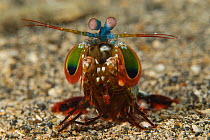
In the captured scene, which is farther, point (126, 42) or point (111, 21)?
point (126, 42)

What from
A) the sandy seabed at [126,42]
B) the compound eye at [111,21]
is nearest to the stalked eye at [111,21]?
the compound eye at [111,21]

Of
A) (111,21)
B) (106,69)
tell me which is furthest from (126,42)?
(106,69)

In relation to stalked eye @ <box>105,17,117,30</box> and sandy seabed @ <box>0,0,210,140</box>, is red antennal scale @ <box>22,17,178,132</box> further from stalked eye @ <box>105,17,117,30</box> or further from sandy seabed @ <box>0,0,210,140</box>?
sandy seabed @ <box>0,0,210,140</box>

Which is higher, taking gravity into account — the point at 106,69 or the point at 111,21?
the point at 111,21

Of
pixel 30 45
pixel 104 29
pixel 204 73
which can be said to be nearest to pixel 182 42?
pixel 204 73

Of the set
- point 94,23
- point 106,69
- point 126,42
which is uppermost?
→ point 94,23

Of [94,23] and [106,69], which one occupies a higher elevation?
[94,23]

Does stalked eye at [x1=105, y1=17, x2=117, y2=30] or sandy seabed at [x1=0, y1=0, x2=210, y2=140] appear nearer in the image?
stalked eye at [x1=105, y1=17, x2=117, y2=30]

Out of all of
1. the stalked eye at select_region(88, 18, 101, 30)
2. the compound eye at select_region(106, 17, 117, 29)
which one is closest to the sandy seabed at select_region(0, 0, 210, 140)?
the stalked eye at select_region(88, 18, 101, 30)

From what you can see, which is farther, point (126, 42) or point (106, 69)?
point (126, 42)

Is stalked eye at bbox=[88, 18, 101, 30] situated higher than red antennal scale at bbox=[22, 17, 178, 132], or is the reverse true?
stalked eye at bbox=[88, 18, 101, 30]

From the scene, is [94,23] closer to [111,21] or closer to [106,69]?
[111,21]
